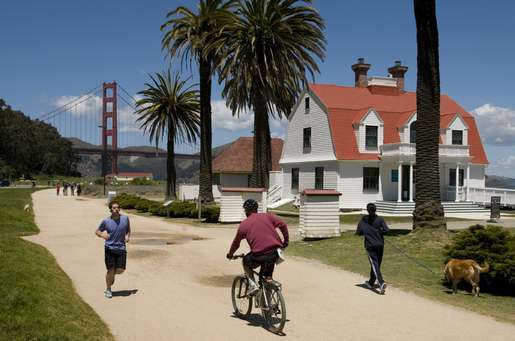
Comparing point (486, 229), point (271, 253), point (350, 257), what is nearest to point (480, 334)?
point (271, 253)

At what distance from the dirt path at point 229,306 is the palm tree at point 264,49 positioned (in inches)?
603

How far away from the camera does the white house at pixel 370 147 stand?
120 ft

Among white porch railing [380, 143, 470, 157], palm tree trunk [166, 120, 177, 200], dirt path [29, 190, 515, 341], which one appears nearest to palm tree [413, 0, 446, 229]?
dirt path [29, 190, 515, 341]

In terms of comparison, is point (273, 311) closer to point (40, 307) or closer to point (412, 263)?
point (40, 307)

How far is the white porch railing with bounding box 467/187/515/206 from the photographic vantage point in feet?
121

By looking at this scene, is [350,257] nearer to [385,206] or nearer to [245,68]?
[245,68]

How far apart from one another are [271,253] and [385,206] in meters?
28.5

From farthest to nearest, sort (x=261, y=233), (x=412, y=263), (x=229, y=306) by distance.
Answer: (x=412, y=263) → (x=229, y=306) → (x=261, y=233)

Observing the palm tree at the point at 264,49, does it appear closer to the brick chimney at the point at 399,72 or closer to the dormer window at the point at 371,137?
the dormer window at the point at 371,137

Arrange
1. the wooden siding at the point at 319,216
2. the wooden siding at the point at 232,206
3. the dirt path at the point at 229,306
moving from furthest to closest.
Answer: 1. the wooden siding at the point at 232,206
2. the wooden siding at the point at 319,216
3. the dirt path at the point at 229,306

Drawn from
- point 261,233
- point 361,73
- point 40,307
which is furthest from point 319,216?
point 361,73

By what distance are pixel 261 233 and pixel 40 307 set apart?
3286 millimetres

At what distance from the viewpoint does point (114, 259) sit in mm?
10141

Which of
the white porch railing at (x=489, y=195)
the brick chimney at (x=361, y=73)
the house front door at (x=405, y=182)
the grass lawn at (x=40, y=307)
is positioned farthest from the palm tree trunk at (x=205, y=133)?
the grass lawn at (x=40, y=307)
